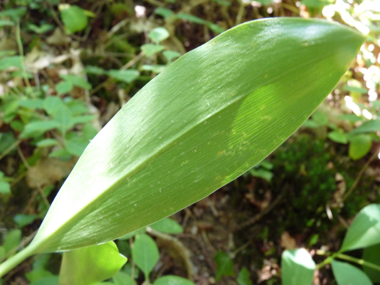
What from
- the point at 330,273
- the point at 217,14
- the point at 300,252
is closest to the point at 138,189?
the point at 300,252

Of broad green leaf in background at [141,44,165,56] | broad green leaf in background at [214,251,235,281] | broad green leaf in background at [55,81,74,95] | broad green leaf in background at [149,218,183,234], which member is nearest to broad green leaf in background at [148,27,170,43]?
broad green leaf in background at [141,44,165,56]

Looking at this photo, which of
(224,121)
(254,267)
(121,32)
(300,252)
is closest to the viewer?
(224,121)

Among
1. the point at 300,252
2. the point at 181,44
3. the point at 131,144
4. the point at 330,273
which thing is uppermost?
the point at 131,144

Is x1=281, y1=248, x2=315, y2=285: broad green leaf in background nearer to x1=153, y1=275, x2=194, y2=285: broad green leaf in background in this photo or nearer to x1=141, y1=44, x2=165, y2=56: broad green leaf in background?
x1=153, y1=275, x2=194, y2=285: broad green leaf in background

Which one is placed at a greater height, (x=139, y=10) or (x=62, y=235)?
(x=139, y=10)

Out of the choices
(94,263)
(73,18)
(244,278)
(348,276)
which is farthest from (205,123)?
(73,18)

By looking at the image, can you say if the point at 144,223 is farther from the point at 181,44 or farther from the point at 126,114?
the point at 181,44
